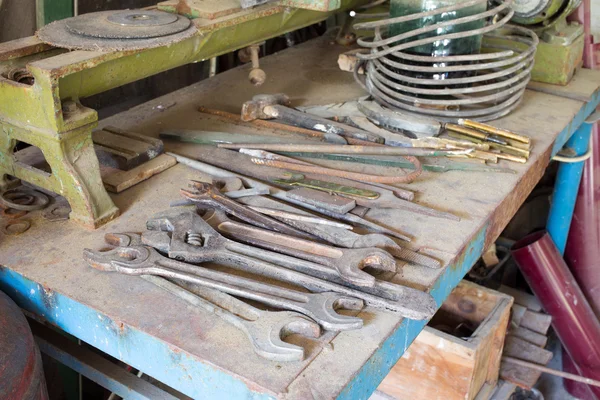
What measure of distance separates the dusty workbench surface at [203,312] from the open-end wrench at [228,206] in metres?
0.08

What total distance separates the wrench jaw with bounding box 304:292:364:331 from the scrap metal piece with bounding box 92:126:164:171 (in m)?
0.60

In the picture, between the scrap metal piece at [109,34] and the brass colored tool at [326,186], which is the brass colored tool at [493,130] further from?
the scrap metal piece at [109,34]

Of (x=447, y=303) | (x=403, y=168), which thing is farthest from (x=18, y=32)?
(x=447, y=303)

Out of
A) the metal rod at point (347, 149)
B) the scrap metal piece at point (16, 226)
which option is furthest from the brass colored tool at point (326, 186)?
the scrap metal piece at point (16, 226)

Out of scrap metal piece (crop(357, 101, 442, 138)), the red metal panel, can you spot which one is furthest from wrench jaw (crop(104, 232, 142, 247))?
the red metal panel

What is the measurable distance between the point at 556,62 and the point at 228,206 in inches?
47.9

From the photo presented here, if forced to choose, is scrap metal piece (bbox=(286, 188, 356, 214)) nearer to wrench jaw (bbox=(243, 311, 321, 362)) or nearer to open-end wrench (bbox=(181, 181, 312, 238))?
open-end wrench (bbox=(181, 181, 312, 238))

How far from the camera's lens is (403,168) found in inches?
58.5

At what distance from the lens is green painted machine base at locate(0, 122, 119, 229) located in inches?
46.9

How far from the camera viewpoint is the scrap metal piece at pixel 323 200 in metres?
1.28

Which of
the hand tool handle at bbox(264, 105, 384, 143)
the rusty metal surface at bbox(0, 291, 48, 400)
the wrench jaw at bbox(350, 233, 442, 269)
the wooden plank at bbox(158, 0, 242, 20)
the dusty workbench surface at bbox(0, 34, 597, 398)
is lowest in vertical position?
the rusty metal surface at bbox(0, 291, 48, 400)

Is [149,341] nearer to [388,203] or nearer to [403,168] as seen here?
[388,203]

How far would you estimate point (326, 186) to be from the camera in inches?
53.9

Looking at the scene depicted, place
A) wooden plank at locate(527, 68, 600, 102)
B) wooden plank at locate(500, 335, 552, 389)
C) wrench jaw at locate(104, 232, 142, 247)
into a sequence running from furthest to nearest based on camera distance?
wooden plank at locate(500, 335, 552, 389) → wooden plank at locate(527, 68, 600, 102) → wrench jaw at locate(104, 232, 142, 247)
